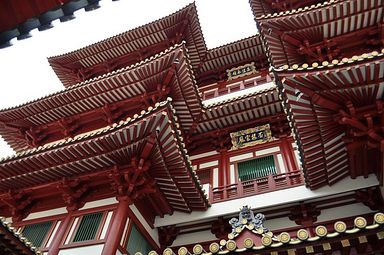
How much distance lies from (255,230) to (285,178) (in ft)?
14.0

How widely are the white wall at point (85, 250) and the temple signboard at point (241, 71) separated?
12.7m

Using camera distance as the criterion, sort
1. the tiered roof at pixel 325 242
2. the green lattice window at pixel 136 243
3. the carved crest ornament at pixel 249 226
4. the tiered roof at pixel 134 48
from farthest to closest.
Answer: the tiered roof at pixel 134 48 → the green lattice window at pixel 136 243 → the carved crest ornament at pixel 249 226 → the tiered roof at pixel 325 242

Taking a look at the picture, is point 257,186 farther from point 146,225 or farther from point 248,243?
point 248,243

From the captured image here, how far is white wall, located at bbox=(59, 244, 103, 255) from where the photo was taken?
9.15m

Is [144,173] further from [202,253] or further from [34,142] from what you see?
[34,142]

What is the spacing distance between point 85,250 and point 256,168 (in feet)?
22.6

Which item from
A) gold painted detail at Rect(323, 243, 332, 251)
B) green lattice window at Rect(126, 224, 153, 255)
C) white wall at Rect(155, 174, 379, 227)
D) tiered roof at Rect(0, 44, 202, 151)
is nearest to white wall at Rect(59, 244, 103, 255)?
green lattice window at Rect(126, 224, 153, 255)

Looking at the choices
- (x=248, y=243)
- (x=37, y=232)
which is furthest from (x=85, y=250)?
(x=248, y=243)

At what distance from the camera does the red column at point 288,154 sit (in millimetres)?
12577

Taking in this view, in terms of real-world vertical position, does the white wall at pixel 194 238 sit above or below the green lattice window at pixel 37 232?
above

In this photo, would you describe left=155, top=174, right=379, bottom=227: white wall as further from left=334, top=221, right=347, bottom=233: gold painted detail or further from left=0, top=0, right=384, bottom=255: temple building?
left=334, top=221, right=347, bottom=233: gold painted detail

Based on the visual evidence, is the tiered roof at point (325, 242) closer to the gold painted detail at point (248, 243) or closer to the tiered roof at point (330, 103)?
the gold painted detail at point (248, 243)

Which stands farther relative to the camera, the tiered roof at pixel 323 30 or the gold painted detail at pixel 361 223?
the tiered roof at pixel 323 30

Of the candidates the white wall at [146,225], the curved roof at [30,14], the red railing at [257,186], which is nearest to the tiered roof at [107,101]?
the red railing at [257,186]
